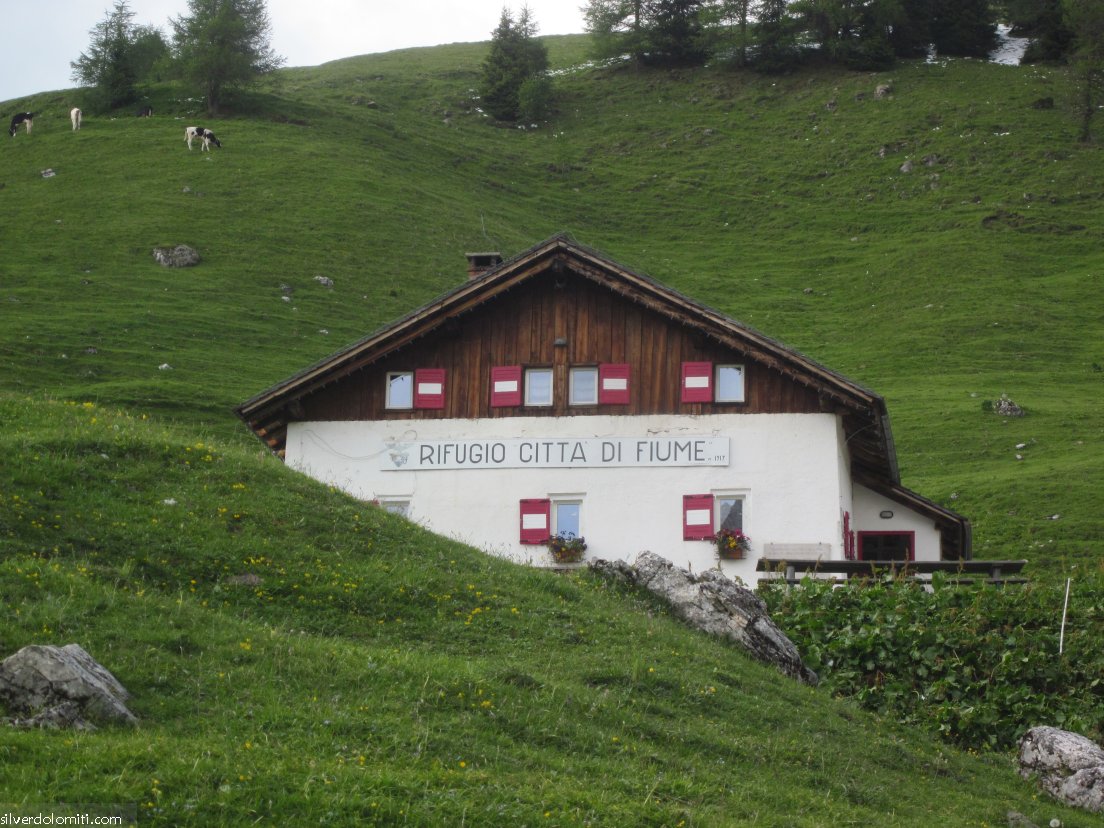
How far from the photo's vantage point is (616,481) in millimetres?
31000

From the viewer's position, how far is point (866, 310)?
7044 cm

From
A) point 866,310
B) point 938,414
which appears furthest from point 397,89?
point 938,414

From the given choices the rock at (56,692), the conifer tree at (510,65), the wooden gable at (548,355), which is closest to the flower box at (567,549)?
the wooden gable at (548,355)

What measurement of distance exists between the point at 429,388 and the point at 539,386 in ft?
8.02

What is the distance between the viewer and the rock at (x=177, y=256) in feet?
215

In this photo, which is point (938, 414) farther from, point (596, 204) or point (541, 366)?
point (596, 204)

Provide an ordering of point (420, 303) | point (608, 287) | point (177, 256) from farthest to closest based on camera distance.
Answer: point (177, 256)
point (420, 303)
point (608, 287)

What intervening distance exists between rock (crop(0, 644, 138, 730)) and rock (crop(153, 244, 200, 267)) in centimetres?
5555

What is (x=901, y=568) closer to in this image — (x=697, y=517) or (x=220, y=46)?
(x=697, y=517)

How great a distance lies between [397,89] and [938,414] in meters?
77.3

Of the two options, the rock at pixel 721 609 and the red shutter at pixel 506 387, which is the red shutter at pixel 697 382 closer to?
the red shutter at pixel 506 387

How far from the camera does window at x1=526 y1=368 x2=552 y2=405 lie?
3177 centimetres

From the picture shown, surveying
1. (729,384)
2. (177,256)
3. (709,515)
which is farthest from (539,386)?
(177,256)

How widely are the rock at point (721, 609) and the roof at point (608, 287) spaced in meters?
10.4
